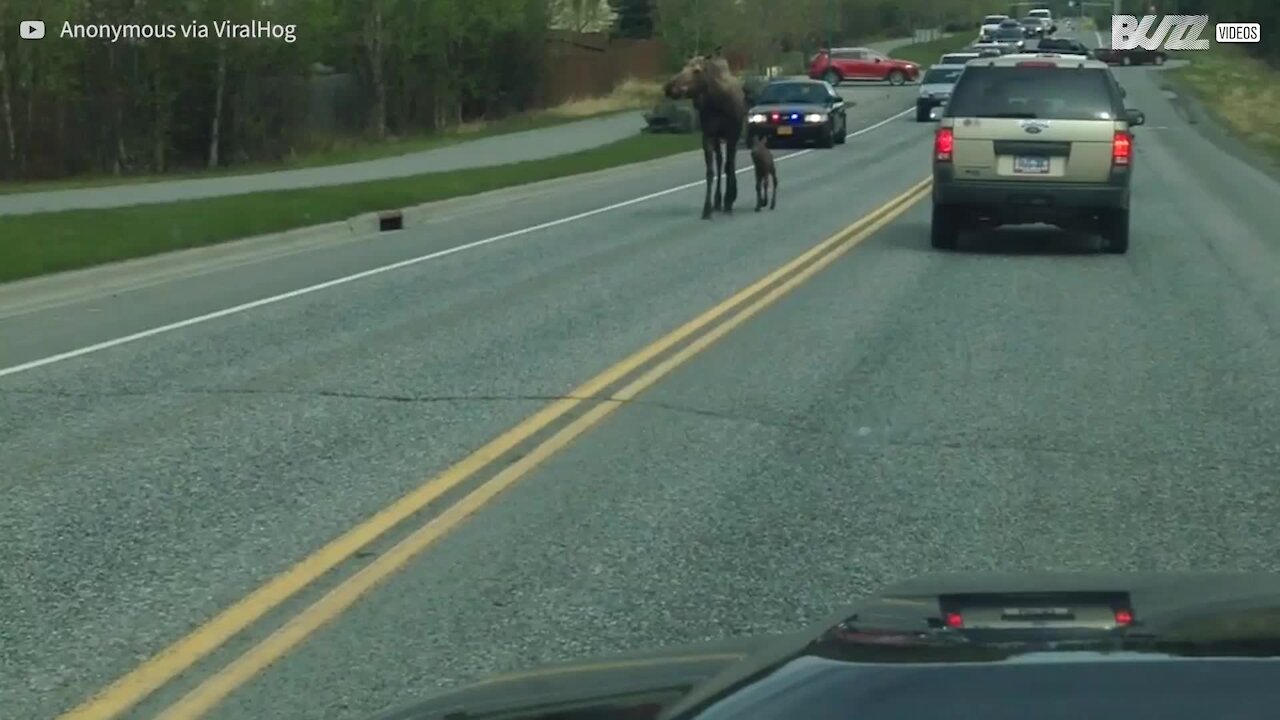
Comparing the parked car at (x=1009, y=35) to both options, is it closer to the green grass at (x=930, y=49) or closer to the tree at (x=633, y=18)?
the green grass at (x=930, y=49)

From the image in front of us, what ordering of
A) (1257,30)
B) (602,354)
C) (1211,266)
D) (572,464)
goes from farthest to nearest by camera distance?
(1257,30), (1211,266), (602,354), (572,464)

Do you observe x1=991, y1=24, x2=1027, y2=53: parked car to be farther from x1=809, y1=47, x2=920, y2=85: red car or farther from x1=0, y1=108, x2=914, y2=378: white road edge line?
x1=0, y1=108, x2=914, y2=378: white road edge line

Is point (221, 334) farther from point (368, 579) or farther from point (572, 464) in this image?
point (368, 579)

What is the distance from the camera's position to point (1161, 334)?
14773 millimetres

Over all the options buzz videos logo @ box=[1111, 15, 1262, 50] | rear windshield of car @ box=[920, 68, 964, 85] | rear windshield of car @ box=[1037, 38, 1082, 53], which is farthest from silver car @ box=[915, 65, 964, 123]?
buzz videos logo @ box=[1111, 15, 1262, 50]

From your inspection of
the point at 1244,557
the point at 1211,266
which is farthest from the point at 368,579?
the point at 1211,266

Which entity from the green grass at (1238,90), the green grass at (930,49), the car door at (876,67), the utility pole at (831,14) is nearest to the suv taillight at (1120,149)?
the green grass at (1238,90)

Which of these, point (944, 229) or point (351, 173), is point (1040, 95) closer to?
point (944, 229)

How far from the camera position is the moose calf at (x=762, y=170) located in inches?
1034

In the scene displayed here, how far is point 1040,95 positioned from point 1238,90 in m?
48.0

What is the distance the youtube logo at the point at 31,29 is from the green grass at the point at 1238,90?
23.8 metres

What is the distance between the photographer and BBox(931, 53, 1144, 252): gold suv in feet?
66.0

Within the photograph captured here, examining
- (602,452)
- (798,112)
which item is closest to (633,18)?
(798,112)

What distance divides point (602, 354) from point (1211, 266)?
8373 mm
